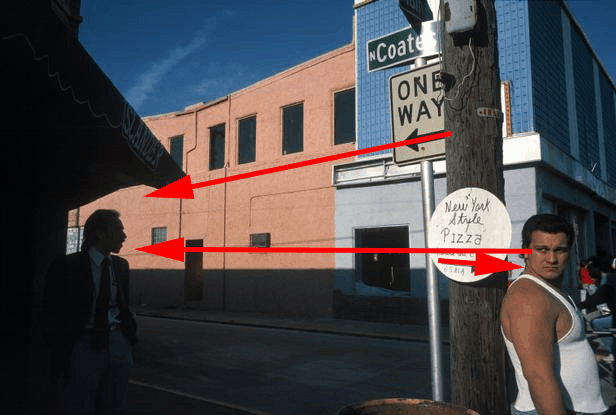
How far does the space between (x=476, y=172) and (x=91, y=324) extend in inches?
109

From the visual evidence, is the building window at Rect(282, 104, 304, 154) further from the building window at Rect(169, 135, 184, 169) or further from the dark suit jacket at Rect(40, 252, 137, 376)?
the dark suit jacket at Rect(40, 252, 137, 376)

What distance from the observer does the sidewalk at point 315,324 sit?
11.8 meters

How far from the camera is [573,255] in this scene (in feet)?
47.4

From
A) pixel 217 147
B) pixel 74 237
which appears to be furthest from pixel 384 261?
pixel 74 237

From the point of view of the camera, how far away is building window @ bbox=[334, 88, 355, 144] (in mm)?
15516

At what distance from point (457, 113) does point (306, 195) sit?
1314 cm

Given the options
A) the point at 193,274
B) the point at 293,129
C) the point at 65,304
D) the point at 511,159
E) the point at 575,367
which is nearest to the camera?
the point at 575,367

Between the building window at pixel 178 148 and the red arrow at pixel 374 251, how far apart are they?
3.53 m

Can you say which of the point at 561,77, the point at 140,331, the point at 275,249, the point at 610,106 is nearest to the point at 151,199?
the point at 275,249

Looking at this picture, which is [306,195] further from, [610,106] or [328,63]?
[610,106]

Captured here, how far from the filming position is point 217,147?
19.8 meters

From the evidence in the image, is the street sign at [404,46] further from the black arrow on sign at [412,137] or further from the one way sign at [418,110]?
the black arrow on sign at [412,137]

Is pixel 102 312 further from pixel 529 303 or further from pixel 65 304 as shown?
pixel 529 303

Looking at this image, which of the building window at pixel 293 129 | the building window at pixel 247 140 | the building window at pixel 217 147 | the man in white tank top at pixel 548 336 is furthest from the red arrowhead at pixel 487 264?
the building window at pixel 217 147
